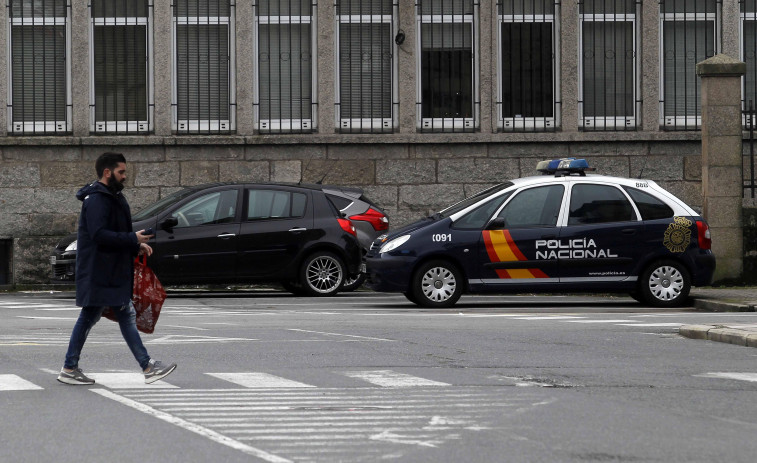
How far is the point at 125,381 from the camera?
10.1 m

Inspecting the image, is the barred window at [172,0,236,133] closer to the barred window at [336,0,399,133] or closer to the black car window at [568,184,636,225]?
the barred window at [336,0,399,133]

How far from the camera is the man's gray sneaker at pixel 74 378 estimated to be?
9852 millimetres

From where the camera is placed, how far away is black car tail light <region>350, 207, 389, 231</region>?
67.5 ft

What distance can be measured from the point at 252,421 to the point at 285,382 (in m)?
1.79

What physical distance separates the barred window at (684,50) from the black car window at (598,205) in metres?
8.19

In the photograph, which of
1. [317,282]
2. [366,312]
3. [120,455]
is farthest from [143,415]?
[317,282]

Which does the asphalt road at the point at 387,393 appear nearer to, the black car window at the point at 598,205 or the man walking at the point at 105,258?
the man walking at the point at 105,258

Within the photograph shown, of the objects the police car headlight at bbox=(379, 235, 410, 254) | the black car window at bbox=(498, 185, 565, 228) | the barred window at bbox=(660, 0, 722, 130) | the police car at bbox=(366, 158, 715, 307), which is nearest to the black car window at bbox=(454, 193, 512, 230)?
the police car at bbox=(366, 158, 715, 307)

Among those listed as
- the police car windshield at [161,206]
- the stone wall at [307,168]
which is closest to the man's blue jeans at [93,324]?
the police car windshield at [161,206]

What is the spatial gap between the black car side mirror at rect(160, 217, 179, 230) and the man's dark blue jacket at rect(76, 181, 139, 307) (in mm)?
9530

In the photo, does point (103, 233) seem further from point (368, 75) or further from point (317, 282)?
point (368, 75)

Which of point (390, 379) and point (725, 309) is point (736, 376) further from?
point (725, 309)

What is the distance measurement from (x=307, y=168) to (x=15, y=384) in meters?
15.6

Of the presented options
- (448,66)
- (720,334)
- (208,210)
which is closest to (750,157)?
(448,66)
